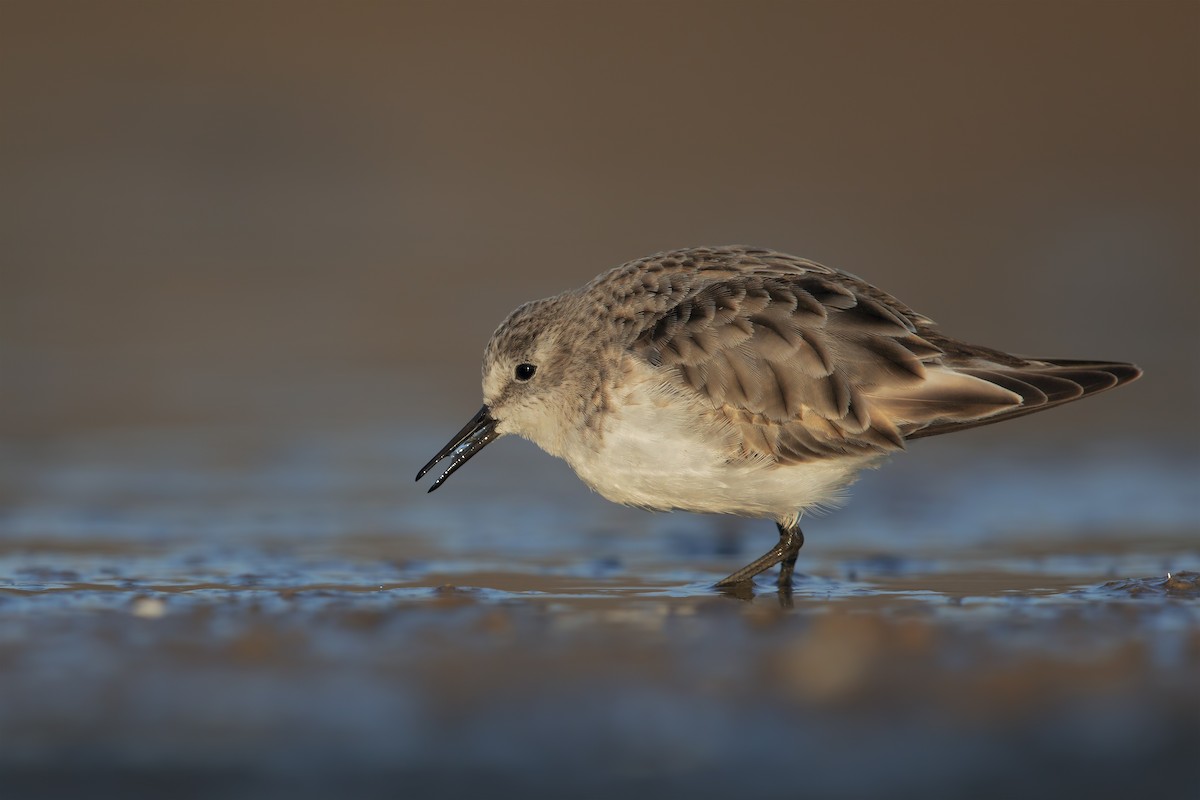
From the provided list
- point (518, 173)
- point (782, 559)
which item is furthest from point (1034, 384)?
point (518, 173)

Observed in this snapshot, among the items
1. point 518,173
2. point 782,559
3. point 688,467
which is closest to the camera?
point 688,467

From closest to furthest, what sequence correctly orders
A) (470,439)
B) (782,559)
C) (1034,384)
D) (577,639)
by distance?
(577,639) < (1034,384) < (782,559) < (470,439)

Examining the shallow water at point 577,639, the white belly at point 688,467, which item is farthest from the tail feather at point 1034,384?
the shallow water at point 577,639

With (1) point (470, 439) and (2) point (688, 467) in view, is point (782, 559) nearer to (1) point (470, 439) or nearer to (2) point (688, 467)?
(2) point (688, 467)

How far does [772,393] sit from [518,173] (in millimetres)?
12248

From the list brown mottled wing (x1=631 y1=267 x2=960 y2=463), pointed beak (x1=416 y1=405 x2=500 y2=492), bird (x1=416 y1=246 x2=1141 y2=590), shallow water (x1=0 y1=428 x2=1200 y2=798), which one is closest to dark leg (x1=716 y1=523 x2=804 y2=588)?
bird (x1=416 y1=246 x2=1141 y2=590)

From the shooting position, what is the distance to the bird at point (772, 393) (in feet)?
22.6

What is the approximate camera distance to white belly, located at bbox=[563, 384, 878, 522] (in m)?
6.83

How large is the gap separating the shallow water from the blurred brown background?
3.16m

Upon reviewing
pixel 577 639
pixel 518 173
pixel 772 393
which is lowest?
pixel 577 639

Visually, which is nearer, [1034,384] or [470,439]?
[1034,384]

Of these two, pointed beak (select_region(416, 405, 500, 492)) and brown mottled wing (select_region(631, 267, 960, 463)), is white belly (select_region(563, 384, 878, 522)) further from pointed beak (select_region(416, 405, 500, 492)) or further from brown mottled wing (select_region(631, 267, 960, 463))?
pointed beak (select_region(416, 405, 500, 492))

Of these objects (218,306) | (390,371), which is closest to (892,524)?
(390,371)

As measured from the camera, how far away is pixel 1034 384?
6.97m
